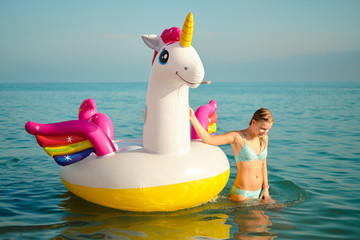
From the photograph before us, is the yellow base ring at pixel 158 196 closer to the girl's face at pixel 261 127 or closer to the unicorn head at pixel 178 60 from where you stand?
the girl's face at pixel 261 127

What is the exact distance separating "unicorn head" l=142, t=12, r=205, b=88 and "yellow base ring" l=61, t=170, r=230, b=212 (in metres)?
0.99

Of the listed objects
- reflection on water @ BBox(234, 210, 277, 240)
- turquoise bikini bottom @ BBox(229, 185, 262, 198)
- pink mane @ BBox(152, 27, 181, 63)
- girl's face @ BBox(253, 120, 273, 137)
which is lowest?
reflection on water @ BBox(234, 210, 277, 240)

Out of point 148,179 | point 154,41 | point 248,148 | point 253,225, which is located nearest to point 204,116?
point 248,148

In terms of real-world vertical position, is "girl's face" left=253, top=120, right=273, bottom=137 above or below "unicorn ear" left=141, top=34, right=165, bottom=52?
below

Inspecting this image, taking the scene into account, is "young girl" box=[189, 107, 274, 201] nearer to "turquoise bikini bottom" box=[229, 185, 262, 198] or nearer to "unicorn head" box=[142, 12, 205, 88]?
"turquoise bikini bottom" box=[229, 185, 262, 198]

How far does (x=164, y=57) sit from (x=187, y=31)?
339 mm

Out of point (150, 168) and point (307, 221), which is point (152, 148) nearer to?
point (150, 168)

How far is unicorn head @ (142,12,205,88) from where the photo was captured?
352 centimetres

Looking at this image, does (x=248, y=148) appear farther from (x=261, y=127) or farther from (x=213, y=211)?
(x=213, y=211)

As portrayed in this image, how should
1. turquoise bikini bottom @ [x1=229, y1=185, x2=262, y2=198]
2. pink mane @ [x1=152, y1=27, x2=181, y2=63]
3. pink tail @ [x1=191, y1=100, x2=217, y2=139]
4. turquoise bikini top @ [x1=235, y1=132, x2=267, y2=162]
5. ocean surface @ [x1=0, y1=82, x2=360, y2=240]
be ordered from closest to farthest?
ocean surface @ [x1=0, y1=82, x2=360, y2=240]
pink mane @ [x1=152, y1=27, x2=181, y2=63]
turquoise bikini top @ [x1=235, y1=132, x2=267, y2=162]
turquoise bikini bottom @ [x1=229, y1=185, x2=262, y2=198]
pink tail @ [x1=191, y1=100, x2=217, y2=139]

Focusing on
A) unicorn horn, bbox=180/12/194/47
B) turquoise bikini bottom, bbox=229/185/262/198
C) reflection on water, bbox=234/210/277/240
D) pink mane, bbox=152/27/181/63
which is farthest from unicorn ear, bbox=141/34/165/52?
reflection on water, bbox=234/210/277/240

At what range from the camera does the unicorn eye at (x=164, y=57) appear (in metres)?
3.65

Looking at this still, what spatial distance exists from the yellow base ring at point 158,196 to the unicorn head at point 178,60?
38.9 inches

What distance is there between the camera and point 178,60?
3561 mm
